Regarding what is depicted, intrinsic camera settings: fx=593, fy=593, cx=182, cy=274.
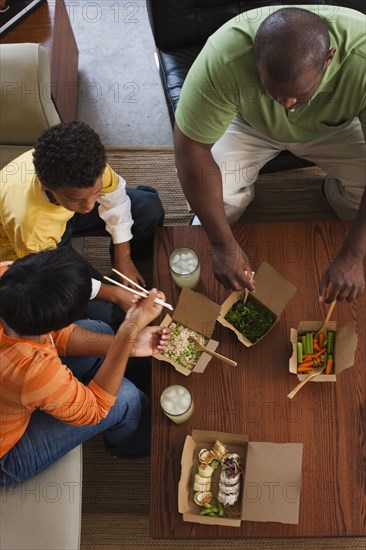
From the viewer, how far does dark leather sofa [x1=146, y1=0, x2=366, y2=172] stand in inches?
84.7

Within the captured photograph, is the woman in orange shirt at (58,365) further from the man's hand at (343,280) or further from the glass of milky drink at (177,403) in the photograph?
the man's hand at (343,280)

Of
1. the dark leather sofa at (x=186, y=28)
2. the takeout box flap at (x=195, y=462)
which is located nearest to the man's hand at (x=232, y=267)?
the takeout box flap at (x=195, y=462)

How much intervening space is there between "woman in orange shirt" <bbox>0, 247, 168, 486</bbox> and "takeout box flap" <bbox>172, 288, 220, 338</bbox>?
0.27 ft

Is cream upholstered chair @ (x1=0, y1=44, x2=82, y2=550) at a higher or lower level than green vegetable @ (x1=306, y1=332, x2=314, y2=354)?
lower

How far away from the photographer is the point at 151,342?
5.41ft

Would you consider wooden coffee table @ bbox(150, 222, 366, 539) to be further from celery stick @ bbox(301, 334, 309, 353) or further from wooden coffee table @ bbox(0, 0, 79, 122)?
wooden coffee table @ bbox(0, 0, 79, 122)

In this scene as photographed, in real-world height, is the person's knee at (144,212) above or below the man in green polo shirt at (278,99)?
below

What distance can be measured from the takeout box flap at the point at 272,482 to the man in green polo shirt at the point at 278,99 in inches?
17.4

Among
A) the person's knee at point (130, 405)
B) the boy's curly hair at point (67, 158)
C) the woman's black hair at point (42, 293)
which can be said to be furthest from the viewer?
the person's knee at point (130, 405)

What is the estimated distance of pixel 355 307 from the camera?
1692 mm

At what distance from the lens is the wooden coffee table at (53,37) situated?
232 centimetres

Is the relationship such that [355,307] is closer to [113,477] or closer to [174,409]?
[174,409]

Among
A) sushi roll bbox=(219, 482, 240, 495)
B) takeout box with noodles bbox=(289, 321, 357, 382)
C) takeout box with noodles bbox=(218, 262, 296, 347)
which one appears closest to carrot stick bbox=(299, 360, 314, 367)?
takeout box with noodles bbox=(289, 321, 357, 382)

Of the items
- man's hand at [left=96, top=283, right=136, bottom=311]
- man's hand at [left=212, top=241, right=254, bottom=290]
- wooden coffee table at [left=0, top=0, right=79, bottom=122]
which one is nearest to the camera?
man's hand at [left=212, top=241, right=254, bottom=290]
